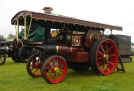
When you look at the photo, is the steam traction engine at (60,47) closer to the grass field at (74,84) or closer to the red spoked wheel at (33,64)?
the red spoked wheel at (33,64)

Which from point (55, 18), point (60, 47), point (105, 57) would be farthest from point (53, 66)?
point (105, 57)

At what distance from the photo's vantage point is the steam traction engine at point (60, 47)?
4.26 meters

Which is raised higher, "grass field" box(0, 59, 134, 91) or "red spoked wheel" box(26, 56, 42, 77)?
"red spoked wheel" box(26, 56, 42, 77)

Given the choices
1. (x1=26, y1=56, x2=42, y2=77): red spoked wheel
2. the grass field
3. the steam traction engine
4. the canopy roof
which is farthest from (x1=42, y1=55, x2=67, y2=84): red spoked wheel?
the canopy roof

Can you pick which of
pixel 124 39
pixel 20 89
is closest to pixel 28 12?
pixel 20 89

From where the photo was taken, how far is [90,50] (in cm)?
520

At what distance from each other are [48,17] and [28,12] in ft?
1.90

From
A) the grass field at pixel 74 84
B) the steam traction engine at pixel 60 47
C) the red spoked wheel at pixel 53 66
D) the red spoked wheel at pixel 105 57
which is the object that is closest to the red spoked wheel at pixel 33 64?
the steam traction engine at pixel 60 47

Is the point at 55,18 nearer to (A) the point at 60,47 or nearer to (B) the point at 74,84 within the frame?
(A) the point at 60,47

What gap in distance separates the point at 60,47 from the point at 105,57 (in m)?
1.84

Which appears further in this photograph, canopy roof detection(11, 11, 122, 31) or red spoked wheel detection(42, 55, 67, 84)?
canopy roof detection(11, 11, 122, 31)

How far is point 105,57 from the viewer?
5.46 m

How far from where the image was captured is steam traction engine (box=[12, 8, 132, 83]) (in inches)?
168

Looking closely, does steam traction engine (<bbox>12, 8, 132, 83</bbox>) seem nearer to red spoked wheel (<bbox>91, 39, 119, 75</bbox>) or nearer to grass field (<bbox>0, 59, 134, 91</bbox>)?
red spoked wheel (<bbox>91, 39, 119, 75</bbox>)
